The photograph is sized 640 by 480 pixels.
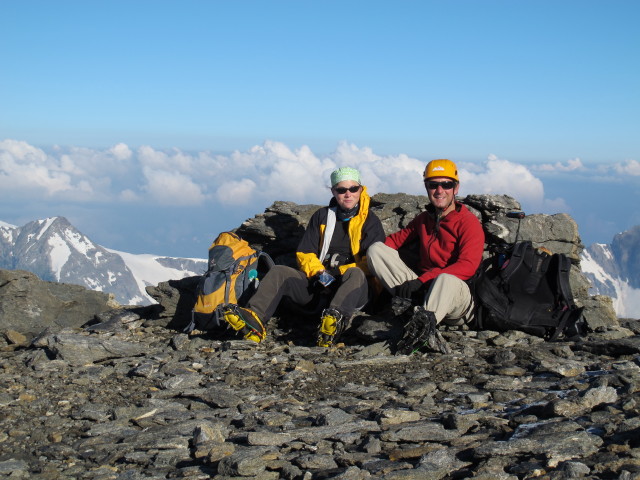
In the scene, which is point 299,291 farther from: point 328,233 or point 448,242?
point 448,242

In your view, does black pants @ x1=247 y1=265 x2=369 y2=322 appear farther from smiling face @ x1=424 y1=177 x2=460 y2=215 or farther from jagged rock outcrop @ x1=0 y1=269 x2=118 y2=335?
jagged rock outcrop @ x1=0 y1=269 x2=118 y2=335

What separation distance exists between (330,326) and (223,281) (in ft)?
→ 7.81

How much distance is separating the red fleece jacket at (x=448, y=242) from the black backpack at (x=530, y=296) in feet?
1.31

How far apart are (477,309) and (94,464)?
6.44m

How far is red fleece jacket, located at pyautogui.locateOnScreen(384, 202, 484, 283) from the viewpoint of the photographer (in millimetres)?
10617

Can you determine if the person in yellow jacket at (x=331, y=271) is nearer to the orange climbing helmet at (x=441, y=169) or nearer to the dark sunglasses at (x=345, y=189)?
the dark sunglasses at (x=345, y=189)

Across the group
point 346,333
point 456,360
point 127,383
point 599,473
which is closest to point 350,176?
point 346,333

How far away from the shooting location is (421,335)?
9727 millimetres

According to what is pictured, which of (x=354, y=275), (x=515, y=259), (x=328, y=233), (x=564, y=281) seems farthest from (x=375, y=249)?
(x=564, y=281)

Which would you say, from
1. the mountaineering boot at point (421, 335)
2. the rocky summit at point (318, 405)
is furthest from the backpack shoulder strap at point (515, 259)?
the mountaineering boot at point (421, 335)

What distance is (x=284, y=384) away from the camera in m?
8.93

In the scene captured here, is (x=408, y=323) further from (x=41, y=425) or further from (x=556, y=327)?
(x=41, y=425)

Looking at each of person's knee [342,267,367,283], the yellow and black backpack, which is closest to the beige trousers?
person's knee [342,267,367,283]

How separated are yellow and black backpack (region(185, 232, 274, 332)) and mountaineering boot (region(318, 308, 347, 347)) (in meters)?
1.85
